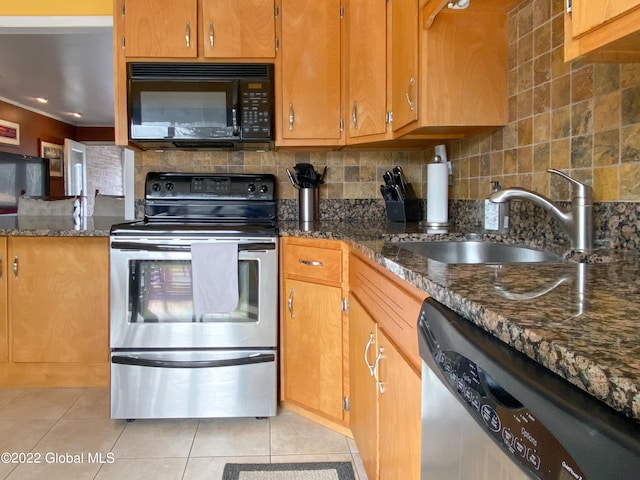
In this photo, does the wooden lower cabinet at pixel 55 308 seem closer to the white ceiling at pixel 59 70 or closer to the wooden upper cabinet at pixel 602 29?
the white ceiling at pixel 59 70

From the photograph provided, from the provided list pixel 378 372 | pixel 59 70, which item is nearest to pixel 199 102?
pixel 378 372

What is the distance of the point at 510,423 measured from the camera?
53 centimetres

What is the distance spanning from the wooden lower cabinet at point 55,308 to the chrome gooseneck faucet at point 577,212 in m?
2.02

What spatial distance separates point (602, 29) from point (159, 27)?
2.18 metres

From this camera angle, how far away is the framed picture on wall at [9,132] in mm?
6637

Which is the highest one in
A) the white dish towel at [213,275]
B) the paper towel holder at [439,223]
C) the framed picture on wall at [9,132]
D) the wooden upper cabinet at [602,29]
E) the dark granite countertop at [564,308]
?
the framed picture on wall at [9,132]

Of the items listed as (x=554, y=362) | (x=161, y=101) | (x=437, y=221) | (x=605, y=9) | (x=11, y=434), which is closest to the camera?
(x=554, y=362)

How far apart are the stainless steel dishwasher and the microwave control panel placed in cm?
182

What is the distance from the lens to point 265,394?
2236 mm

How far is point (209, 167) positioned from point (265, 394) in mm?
1336

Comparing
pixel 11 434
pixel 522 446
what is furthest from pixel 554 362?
pixel 11 434

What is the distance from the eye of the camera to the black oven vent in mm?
2496

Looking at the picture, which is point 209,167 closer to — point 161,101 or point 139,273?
point 161,101

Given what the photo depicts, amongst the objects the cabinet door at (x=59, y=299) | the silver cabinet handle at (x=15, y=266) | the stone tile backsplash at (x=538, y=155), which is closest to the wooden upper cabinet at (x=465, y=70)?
the stone tile backsplash at (x=538, y=155)
